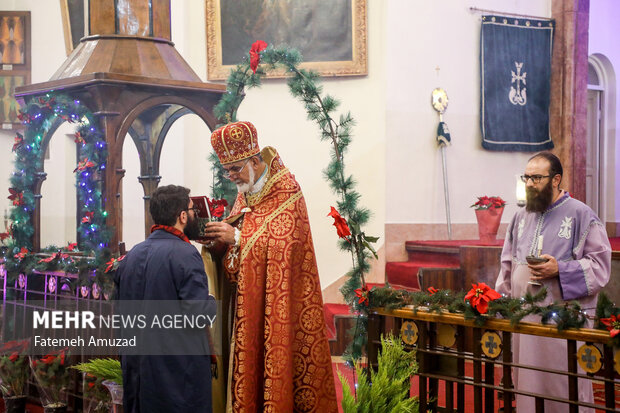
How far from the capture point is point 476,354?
3574mm

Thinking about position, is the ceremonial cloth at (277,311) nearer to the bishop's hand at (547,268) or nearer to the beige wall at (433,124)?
the bishop's hand at (547,268)

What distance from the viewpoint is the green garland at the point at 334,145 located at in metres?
4.80

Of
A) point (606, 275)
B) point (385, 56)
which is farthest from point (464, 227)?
point (606, 275)

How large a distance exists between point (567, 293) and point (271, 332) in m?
1.69

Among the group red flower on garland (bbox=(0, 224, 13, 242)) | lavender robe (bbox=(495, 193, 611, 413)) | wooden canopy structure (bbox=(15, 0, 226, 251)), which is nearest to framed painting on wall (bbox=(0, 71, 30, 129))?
red flower on garland (bbox=(0, 224, 13, 242))

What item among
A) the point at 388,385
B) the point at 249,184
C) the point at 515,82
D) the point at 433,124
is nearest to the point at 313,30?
the point at 433,124

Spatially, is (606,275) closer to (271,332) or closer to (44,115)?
(271,332)

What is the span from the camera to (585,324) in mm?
3320

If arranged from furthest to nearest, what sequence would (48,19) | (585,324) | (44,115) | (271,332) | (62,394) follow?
(48,19) → (44,115) → (62,394) → (271,332) → (585,324)

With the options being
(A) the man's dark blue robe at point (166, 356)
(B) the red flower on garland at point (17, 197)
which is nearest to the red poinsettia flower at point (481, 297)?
(A) the man's dark blue robe at point (166, 356)

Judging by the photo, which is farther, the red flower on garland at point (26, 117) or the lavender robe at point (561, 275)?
the red flower on garland at point (26, 117)

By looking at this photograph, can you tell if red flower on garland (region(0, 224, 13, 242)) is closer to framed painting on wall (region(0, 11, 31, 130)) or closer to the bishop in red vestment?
the bishop in red vestment

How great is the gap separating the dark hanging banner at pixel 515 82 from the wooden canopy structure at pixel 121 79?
4297 mm

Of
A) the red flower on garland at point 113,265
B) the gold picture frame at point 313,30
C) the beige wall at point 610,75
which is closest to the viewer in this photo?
the red flower on garland at point 113,265
